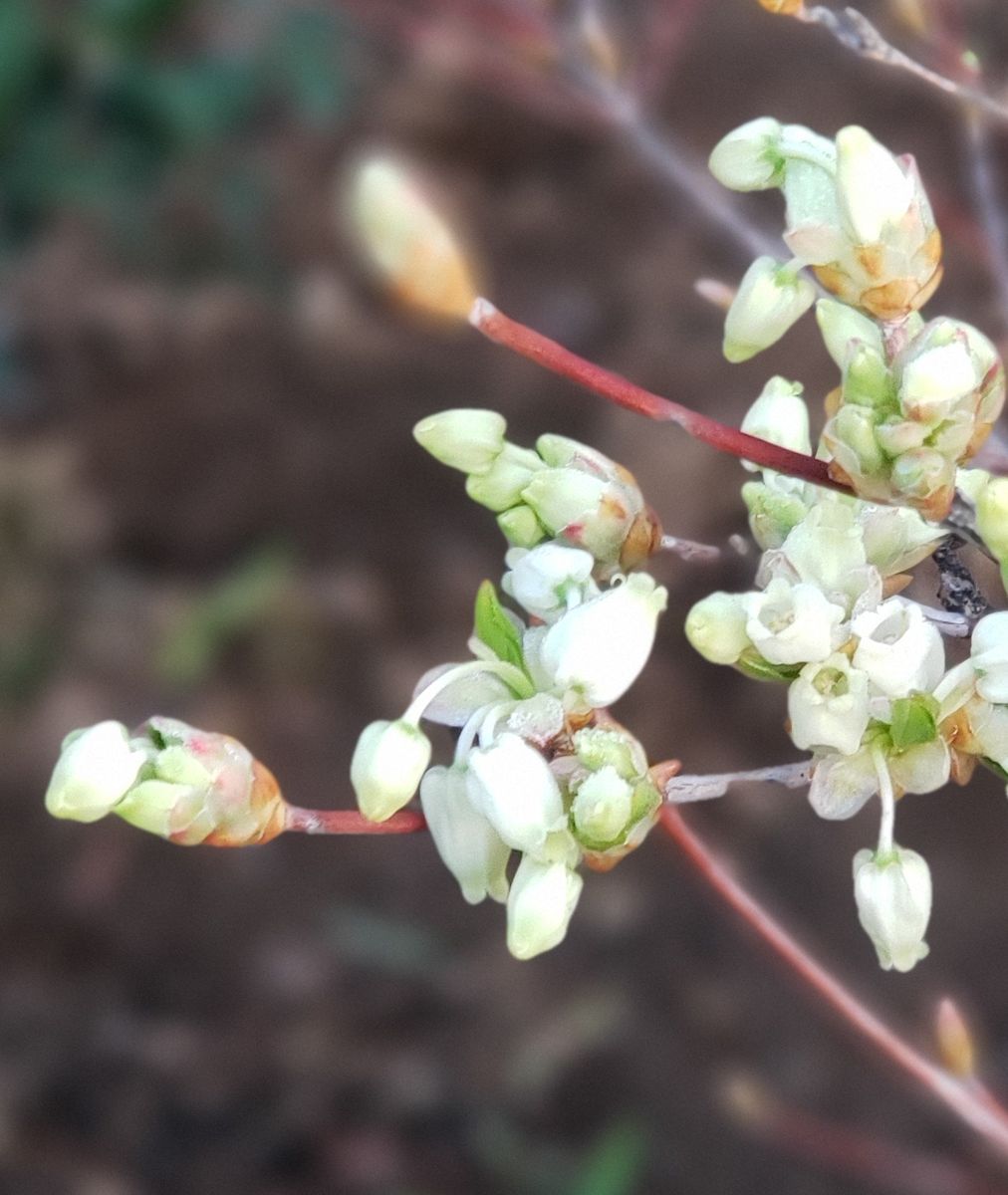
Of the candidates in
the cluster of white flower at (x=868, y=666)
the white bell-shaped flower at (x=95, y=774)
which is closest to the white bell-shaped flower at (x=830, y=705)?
the cluster of white flower at (x=868, y=666)

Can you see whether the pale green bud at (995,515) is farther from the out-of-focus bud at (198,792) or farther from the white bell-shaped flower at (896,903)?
the out-of-focus bud at (198,792)

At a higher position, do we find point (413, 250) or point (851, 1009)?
point (413, 250)

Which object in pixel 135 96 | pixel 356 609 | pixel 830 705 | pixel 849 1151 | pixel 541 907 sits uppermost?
pixel 830 705

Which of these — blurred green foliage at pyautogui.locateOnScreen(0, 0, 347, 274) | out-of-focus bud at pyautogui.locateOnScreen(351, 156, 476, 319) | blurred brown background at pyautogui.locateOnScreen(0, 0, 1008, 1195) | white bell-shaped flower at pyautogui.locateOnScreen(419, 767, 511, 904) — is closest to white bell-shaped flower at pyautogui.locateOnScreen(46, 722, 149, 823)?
white bell-shaped flower at pyautogui.locateOnScreen(419, 767, 511, 904)

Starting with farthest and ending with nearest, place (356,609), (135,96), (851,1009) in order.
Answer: (356,609) → (135,96) → (851,1009)

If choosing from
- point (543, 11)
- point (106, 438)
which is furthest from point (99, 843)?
point (543, 11)

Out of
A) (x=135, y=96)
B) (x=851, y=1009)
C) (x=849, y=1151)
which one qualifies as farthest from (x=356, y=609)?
(x=851, y=1009)

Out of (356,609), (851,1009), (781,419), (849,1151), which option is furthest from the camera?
(356,609)

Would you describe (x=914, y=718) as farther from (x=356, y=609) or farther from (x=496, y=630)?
(x=356, y=609)
